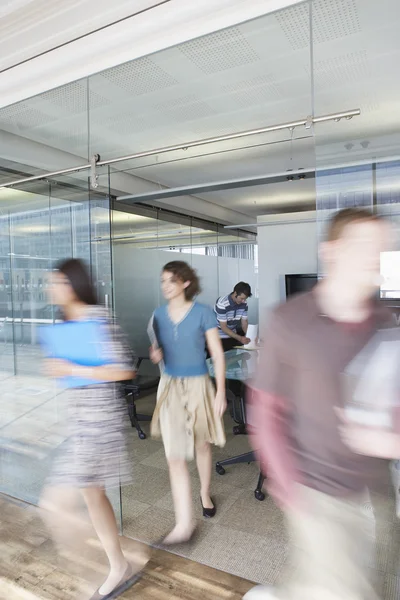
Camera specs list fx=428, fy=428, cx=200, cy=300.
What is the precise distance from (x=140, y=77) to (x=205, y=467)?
3.09m

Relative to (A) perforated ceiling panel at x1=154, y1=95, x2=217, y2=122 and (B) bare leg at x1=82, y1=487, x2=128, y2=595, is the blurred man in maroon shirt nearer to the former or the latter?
(B) bare leg at x1=82, y1=487, x2=128, y2=595

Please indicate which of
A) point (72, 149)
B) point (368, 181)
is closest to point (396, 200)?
point (368, 181)

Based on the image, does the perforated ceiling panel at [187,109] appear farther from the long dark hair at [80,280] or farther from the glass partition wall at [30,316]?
the long dark hair at [80,280]

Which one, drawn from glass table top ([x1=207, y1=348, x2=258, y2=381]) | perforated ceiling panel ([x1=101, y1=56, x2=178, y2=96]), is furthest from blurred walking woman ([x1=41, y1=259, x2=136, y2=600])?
perforated ceiling panel ([x1=101, y1=56, x2=178, y2=96])

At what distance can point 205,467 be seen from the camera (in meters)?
3.04

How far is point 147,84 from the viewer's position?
12.0ft

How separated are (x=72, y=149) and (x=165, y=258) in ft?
8.95

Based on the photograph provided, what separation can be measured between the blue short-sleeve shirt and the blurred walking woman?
1.87 ft

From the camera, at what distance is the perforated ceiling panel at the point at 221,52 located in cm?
286

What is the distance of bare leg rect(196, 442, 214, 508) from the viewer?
296 centimetres

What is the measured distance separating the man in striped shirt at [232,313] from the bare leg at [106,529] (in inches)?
137

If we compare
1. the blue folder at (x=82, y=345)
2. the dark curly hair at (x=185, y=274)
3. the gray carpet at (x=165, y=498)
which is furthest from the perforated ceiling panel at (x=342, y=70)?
the gray carpet at (x=165, y=498)

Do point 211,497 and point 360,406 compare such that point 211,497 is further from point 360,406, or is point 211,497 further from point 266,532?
point 360,406

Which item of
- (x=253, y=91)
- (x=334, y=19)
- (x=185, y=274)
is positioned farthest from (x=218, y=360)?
(x=253, y=91)
